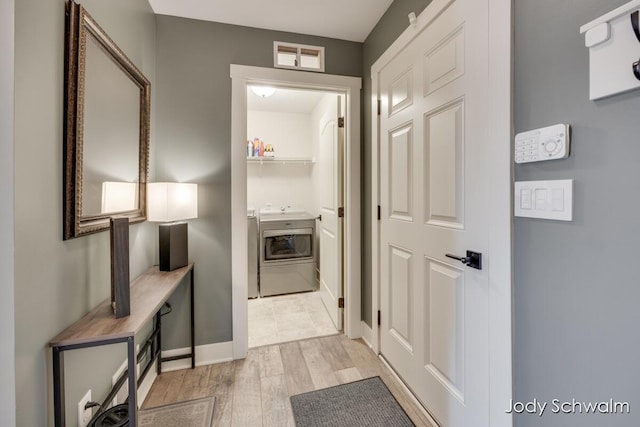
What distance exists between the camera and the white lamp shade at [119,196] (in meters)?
1.28

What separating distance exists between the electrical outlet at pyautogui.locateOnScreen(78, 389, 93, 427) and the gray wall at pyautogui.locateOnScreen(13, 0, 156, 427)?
0.03 meters

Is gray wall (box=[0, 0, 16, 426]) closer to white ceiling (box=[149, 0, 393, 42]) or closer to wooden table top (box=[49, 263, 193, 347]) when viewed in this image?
wooden table top (box=[49, 263, 193, 347])

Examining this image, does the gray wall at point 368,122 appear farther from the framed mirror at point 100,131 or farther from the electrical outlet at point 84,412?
the electrical outlet at point 84,412

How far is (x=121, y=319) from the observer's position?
1.10m

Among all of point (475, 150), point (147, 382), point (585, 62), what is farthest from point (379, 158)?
point (147, 382)

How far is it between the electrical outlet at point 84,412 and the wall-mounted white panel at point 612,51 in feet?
6.79

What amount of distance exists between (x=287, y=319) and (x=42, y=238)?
2.20 meters

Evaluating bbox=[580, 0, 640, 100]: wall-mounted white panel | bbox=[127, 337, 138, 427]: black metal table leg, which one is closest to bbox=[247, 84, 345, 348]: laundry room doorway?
bbox=[127, 337, 138, 427]: black metal table leg

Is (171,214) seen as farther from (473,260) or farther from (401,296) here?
(473,260)

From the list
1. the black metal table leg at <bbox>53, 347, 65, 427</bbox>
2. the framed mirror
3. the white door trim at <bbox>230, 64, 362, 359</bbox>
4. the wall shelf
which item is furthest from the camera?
the wall shelf

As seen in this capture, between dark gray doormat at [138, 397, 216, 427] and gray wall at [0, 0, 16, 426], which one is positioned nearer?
gray wall at [0, 0, 16, 426]

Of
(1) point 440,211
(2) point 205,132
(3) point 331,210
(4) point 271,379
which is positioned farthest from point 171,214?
(1) point 440,211

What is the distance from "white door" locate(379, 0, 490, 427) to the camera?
113 centimetres

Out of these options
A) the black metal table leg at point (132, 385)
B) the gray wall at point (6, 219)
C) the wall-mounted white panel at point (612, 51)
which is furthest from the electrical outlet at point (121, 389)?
the wall-mounted white panel at point (612, 51)
